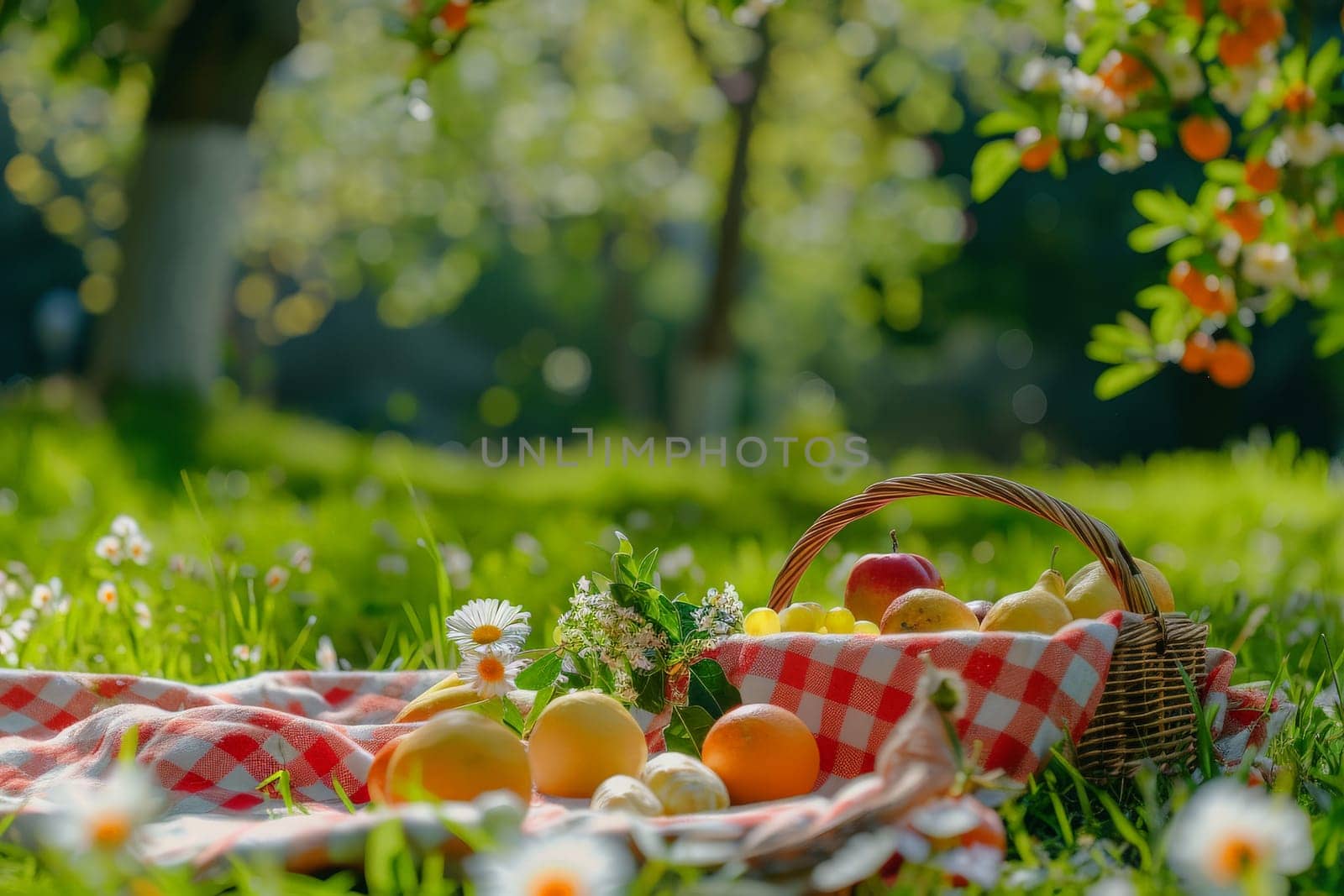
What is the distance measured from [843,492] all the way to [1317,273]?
3.24 m

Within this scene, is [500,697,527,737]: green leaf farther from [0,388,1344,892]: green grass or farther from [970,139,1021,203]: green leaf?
[970,139,1021,203]: green leaf

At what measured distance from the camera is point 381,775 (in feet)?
4.63

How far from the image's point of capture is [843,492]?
5.68 m

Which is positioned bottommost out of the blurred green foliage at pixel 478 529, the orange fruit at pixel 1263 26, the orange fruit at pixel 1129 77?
the blurred green foliage at pixel 478 529

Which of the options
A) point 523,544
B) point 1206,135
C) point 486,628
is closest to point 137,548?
point 523,544

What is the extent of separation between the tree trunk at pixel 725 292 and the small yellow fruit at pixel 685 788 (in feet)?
30.5

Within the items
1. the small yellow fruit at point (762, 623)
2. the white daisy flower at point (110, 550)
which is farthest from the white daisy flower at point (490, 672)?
the white daisy flower at point (110, 550)

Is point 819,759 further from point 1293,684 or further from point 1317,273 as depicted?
point 1317,273

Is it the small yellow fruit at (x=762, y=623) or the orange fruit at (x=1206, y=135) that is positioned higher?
the orange fruit at (x=1206, y=135)

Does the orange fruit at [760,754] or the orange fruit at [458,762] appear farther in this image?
the orange fruit at [760,754]

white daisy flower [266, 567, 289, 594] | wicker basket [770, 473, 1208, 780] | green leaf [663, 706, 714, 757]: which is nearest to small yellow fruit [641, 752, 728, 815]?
green leaf [663, 706, 714, 757]

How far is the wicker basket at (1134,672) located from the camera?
156 centimetres

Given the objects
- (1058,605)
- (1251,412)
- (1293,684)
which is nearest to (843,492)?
(1293,684)

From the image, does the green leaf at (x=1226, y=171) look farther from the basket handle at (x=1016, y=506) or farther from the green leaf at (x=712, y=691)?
the green leaf at (x=712, y=691)
